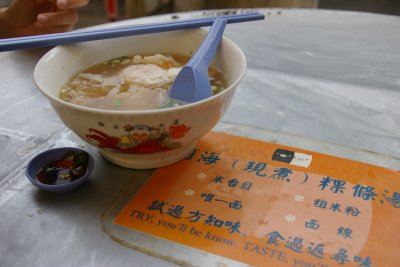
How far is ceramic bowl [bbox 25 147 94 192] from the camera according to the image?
550 millimetres

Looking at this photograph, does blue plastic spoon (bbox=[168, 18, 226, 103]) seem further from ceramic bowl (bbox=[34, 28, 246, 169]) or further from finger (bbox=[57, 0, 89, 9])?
finger (bbox=[57, 0, 89, 9])

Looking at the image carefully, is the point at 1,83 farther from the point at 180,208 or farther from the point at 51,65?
the point at 180,208

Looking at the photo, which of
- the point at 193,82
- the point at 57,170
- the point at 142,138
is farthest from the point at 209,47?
the point at 57,170

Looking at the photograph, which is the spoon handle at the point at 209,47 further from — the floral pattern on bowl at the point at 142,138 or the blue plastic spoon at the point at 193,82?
the floral pattern on bowl at the point at 142,138

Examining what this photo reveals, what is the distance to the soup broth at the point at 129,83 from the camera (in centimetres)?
60

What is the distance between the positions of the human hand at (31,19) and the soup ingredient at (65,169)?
1.98 ft

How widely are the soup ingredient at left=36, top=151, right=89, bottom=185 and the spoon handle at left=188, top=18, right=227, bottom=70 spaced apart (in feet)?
0.75

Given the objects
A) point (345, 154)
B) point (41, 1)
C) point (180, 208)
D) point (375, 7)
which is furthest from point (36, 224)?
point (375, 7)

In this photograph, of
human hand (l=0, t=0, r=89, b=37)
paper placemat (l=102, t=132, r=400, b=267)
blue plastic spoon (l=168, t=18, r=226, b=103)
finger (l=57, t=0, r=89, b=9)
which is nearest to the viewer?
paper placemat (l=102, t=132, r=400, b=267)

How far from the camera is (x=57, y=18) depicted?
3.47 ft

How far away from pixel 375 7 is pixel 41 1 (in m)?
3.38

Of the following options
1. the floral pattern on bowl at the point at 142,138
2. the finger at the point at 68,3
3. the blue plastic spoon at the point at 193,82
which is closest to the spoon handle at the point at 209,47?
the blue plastic spoon at the point at 193,82

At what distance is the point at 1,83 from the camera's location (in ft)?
3.07

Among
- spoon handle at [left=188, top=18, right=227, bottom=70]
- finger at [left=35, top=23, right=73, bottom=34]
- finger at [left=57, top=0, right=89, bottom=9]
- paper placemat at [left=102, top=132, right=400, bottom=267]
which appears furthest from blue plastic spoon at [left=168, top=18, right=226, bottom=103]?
finger at [left=35, top=23, right=73, bottom=34]
